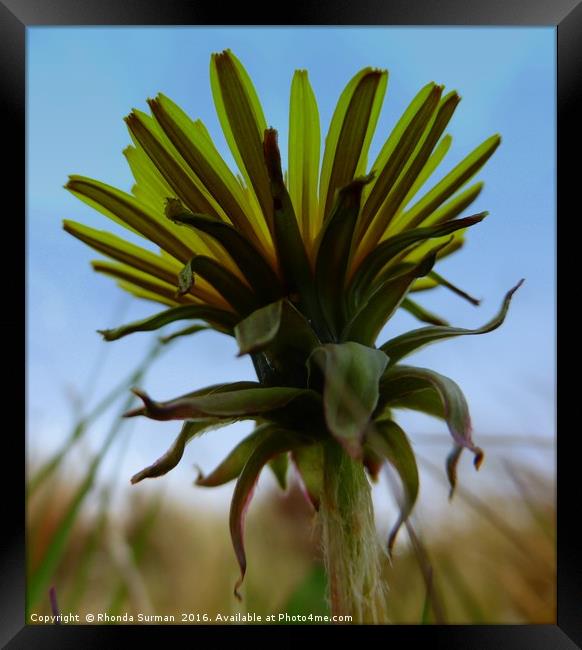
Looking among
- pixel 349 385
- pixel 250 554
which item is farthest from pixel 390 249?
pixel 250 554

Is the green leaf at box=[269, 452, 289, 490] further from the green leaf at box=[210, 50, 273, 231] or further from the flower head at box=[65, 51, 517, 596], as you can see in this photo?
the green leaf at box=[210, 50, 273, 231]

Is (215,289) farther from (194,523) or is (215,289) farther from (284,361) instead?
(194,523)

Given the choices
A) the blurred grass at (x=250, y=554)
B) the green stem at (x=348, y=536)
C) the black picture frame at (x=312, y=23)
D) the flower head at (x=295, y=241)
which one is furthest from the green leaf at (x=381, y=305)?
the black picture frame at (x=312, y=23)

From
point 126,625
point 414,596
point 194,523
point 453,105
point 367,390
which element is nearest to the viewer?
point 367,390

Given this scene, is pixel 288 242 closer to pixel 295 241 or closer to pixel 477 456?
pixel 295 241

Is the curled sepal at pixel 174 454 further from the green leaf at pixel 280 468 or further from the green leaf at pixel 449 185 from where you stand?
the green leaf at pixel 449 185

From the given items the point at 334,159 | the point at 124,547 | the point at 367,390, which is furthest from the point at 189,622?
the point at 334,159
